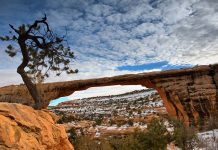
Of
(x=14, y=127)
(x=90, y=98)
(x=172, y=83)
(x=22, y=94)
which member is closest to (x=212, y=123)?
(x=172, y=83)

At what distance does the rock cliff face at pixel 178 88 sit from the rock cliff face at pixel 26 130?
46.9ft

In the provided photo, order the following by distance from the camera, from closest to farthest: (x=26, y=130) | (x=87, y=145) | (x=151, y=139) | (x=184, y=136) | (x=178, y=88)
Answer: (x=26, y=130) → (x=151, y=139) → (x=184, y=136) → (x=178, y=88) → (x=87, y=145)

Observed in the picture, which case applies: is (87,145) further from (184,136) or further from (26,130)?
(26,130)

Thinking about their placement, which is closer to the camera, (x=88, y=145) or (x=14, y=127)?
(x=14, y=127)

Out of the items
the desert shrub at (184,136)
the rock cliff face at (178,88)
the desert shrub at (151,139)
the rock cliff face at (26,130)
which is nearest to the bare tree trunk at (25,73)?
the rock cliff face at (26,130)

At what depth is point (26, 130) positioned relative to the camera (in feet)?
19.0

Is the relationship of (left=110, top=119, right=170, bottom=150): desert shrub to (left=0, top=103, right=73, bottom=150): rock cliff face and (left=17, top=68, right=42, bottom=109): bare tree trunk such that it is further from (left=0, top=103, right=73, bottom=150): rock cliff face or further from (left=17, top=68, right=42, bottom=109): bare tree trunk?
(left=0, top=103, right=73, bottom=150): rock cliff face

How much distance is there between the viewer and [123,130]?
35625 mm

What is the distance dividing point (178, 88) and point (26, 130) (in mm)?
17433

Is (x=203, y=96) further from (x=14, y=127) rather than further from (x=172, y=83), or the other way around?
(x=14, y=127)

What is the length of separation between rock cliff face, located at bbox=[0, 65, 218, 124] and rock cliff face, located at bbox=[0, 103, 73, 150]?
14.3 meters

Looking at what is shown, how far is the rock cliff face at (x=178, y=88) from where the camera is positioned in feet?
71.3

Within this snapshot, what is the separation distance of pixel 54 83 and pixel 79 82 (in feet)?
5.81

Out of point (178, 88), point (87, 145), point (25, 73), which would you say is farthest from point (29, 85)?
point (87, 145)
